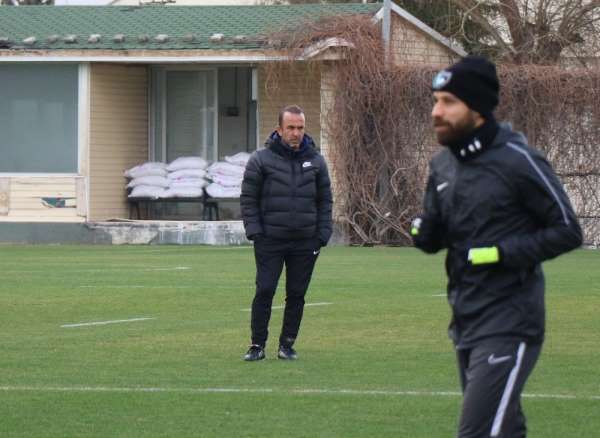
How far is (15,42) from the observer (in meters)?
30.6

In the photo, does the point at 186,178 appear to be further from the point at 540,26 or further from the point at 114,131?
the point at 540,26

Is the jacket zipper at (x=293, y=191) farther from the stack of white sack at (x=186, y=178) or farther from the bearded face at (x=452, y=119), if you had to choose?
the stack of white sack at (x=186, y=178)

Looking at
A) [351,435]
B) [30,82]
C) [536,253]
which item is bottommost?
[351,435]

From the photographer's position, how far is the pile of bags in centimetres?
3017

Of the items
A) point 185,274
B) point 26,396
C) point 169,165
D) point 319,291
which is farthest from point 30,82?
point 26,396

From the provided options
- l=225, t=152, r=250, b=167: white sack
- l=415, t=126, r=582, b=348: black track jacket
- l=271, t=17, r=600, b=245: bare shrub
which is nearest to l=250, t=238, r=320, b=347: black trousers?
l=415, t=126, r=582, b=348: black track jacket

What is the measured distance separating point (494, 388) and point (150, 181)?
1004 inches

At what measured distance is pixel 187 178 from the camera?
100 feet

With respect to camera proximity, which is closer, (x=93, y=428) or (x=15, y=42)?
(x=93, y=428)

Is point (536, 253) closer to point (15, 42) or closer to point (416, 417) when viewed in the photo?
point (416, 417)

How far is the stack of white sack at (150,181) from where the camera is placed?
30797 millimetres

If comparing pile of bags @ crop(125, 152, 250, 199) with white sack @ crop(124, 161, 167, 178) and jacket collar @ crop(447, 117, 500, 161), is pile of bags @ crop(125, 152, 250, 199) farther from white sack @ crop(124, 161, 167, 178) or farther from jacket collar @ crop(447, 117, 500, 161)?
jacket collar @ crop(447, 117, 500, 161)

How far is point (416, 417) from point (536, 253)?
357 cm

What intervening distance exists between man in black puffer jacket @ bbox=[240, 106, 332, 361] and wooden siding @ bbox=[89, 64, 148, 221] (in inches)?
747
